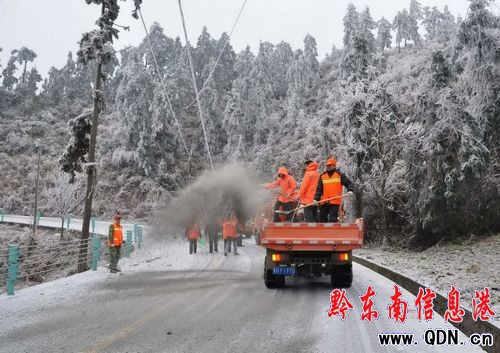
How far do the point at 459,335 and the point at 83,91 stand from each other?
9586cm

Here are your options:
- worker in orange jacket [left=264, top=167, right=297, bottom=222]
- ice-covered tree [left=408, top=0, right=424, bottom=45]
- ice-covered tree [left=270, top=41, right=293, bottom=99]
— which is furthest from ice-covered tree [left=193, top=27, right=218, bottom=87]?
worker in orange jacket [left=264, top=167, right=297, bottom=222]

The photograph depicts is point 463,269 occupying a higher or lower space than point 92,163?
lower

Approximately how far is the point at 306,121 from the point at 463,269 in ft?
151

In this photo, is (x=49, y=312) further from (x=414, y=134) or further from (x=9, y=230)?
(x=9, y=230)

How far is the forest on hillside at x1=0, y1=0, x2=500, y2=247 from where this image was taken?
19.2 meters

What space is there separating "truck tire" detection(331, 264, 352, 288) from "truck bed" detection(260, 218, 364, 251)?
0.57m

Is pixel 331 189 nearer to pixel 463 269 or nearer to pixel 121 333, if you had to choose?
pixel 463 269

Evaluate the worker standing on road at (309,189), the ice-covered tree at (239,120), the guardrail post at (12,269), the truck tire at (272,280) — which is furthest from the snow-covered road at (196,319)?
the ice-covered tree at (239,120)

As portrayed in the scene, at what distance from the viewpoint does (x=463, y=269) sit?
12.2 m

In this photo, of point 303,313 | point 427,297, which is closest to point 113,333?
point 303,313

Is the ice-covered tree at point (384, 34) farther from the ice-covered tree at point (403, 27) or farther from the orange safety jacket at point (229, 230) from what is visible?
the orange safety jacket at point (229, 230)

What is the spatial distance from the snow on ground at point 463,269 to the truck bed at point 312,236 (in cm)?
176

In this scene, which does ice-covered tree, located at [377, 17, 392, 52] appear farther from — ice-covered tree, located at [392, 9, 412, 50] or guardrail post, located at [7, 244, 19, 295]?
guardrail post, located at [7, 244, 19, 295]

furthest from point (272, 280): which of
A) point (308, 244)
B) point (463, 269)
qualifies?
point (463, 269)
